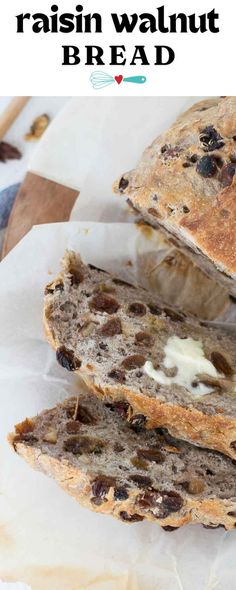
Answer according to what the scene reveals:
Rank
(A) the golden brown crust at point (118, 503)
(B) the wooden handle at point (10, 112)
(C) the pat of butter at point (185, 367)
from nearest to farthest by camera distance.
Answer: (A) the golden brown crust at point (118, 503), (C) the pat of butter at point (185, 367), (B) the wooden handle at point (10, 112)

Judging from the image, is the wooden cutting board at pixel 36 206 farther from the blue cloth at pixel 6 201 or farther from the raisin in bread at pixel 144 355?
the raisin in bread at pixel 144 355

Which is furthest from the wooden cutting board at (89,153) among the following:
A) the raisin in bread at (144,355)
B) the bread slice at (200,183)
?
the bread slice at (200,183)

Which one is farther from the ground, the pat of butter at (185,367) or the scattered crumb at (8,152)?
the scattered crumb at (8,152)

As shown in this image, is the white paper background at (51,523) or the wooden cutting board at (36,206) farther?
the wooden cutting board at (36,206)

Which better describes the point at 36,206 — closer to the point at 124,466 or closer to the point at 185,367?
the point at 185,367

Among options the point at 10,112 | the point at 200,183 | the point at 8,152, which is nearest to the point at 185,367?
the point at 200,183

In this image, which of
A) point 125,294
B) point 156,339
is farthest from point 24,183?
point 156,339

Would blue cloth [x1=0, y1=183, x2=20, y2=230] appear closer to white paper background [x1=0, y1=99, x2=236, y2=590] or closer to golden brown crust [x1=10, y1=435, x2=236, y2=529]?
white paper background [x1=0, y1=99, x2=236, y2=590]
